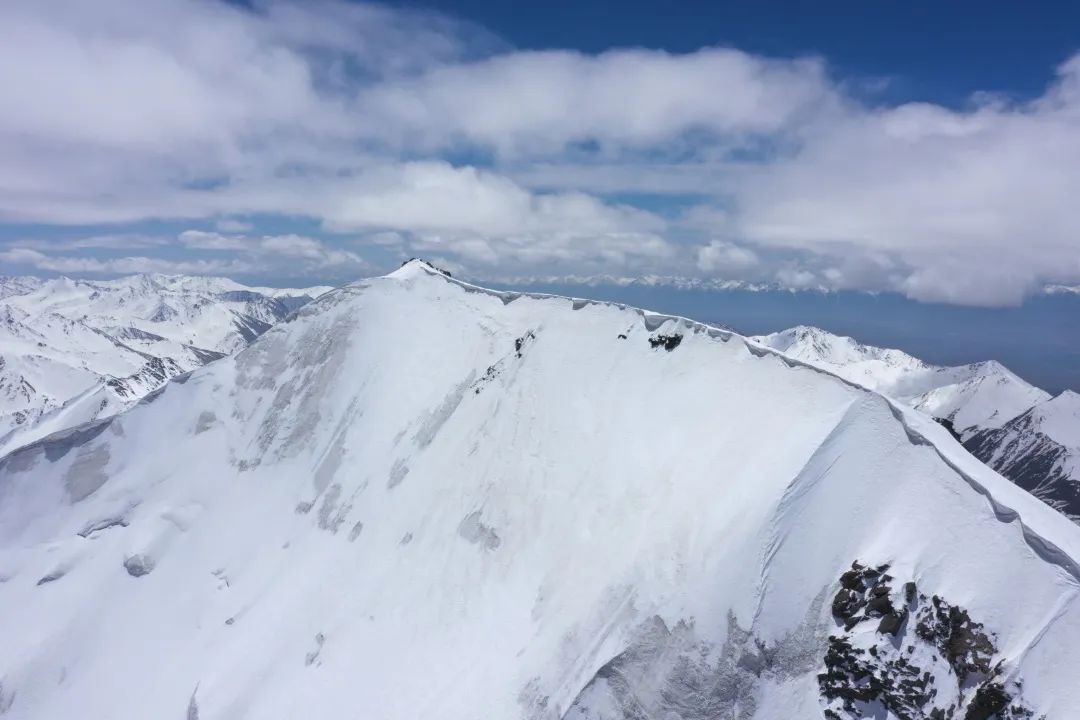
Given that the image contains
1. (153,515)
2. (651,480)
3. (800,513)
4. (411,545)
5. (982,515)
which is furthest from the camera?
(153,515)

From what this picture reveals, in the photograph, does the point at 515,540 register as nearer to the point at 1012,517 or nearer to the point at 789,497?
the point at 789,497

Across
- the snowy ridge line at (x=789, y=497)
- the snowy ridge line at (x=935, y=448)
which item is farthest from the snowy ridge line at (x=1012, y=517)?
the snowy ridge line at (x=789, y=497)

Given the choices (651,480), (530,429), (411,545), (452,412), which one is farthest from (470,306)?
(651,480)

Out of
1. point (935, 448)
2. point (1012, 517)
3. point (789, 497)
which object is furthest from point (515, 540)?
point (1012, 517)

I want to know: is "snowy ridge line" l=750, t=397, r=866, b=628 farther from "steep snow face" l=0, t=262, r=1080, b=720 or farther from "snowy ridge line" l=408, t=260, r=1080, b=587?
"snowy ridge line" l=408, t=260, r=1080, b=587

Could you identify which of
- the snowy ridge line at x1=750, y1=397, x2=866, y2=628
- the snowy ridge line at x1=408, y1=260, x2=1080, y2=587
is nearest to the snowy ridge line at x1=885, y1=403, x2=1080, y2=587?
the snowy ridge line at x1=408, y1=260, x2=1080, y2=587

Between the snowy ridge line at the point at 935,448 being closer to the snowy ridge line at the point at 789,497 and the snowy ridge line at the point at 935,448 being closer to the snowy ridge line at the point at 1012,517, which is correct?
the snowy ridge line at the point at 1012,517

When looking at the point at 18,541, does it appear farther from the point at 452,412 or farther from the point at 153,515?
the point at 452,412

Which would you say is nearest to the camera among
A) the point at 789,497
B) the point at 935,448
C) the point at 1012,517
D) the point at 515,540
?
the point at 1012,517
